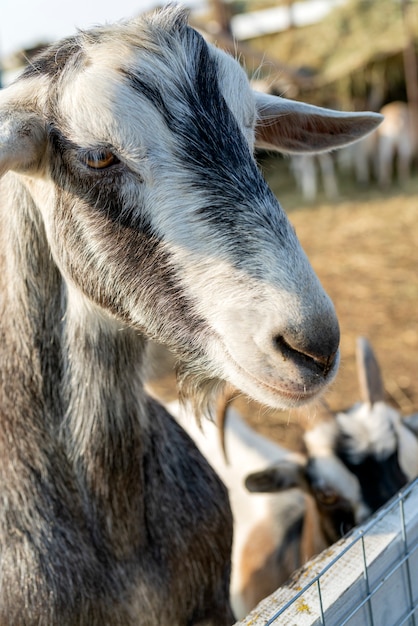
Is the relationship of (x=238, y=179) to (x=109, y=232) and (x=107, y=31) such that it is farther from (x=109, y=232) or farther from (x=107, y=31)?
(x=107, y=31)

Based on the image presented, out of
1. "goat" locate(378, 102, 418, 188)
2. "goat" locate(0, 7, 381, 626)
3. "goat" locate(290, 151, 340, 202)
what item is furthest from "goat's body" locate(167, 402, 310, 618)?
"goat" locate(378, 102, 418, 188)

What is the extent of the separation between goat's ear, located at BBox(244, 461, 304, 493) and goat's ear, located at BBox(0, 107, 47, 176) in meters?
1.70

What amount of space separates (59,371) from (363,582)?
3.38 feet

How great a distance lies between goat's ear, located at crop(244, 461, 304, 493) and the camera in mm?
2918

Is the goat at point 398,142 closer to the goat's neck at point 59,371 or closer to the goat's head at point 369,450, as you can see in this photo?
the goat's head at point 369,450

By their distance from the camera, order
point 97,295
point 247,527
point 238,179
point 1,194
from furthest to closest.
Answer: point 247,527 → point 1,194 → point 97,295 → point 238,179

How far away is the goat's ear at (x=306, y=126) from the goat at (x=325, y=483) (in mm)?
1067

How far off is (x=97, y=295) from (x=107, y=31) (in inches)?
27.8

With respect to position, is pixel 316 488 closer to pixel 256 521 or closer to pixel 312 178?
pixel 256 521

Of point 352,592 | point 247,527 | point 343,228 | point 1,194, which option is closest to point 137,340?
point 1,194

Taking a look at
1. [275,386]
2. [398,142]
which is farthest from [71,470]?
[398,142]

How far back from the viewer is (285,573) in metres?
3.27

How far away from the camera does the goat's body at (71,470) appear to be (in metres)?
1.92

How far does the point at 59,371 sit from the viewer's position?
6.63 ft
